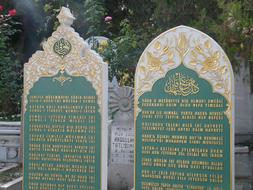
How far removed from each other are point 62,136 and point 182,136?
3.96 ft

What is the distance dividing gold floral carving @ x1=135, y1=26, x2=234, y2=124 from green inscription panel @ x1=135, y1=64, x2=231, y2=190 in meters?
→ 0.05

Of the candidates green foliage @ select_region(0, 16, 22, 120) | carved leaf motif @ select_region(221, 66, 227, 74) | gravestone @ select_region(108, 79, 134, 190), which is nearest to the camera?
carved leaf motif @ select_region(221, 66, 227, 74)

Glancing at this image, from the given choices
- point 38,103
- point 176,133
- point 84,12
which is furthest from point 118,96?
point 84,12

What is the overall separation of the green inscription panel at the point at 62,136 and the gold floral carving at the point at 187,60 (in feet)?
1.80

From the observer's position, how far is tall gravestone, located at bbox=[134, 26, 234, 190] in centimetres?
387

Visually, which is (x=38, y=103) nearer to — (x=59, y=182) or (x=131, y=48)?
(x=59, y=182)

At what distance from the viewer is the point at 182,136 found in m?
3.99

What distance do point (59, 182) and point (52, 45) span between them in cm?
137

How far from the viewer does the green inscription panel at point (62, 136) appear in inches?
168

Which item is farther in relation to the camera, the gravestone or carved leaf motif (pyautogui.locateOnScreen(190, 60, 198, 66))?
the gravestone

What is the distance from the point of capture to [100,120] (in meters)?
4.22

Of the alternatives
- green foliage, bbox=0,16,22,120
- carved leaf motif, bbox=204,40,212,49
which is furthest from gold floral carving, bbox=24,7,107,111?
green foliage, bbox=0,16,22,120

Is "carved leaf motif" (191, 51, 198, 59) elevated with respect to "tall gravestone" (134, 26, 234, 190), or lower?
elevated

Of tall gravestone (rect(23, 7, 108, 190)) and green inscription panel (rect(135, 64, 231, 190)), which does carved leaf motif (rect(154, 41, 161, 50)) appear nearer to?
green inscription panel (rect(135, 64, 231, 190))
